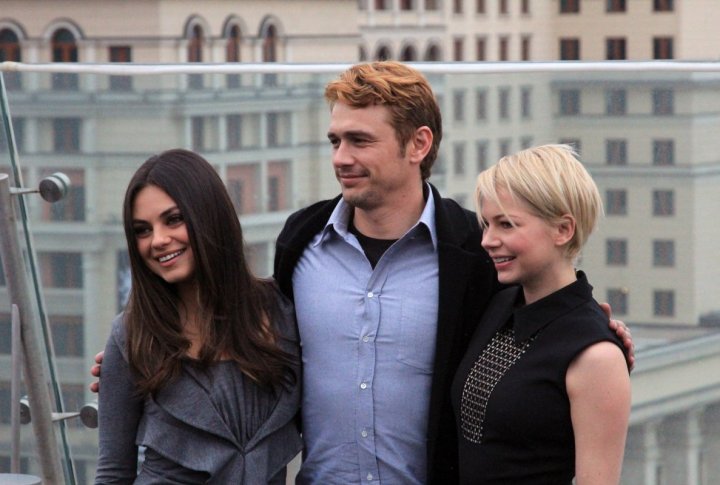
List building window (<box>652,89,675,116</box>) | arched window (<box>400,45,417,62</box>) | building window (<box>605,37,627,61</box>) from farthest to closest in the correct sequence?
building window (<box>605,37,627,61</box>) → arched window (<box>400,45,417,62</box>) → building window (<box>652,89,675,116</box>)

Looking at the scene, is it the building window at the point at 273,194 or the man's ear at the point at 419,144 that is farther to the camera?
the building window at the point at 273,194

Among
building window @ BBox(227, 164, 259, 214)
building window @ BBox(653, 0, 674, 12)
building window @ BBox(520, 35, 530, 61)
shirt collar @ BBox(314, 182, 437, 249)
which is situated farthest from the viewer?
building window @ BBox(520, 35, 530, 61)

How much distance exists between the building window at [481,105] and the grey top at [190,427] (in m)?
1.05

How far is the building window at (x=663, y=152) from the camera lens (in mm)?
3211

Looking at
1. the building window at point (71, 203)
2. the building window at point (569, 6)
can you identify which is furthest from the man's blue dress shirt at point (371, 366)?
the building window at point (569, 6)

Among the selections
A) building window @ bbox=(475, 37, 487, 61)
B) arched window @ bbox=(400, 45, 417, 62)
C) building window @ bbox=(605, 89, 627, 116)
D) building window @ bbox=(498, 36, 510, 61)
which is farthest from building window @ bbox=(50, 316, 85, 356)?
building window @ bbox=(498, 36, 510, 61)

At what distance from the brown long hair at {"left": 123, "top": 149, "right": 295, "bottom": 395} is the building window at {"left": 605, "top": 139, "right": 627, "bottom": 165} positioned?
3.62ft

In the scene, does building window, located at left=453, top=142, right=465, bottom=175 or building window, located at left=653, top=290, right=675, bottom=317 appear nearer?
building window, located at left=653, top=290, right=675, bottom=317

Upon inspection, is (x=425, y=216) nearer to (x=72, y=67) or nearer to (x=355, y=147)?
(x=355, y=147)

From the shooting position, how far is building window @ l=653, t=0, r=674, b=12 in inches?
2539

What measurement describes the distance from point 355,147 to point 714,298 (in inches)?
44.4

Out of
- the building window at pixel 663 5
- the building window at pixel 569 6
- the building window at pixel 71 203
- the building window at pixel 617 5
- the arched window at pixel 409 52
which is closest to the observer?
the building window at pixel 71 203

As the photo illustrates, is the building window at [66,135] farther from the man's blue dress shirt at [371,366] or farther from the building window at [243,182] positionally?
the man's blue dress shirt at [371,366]

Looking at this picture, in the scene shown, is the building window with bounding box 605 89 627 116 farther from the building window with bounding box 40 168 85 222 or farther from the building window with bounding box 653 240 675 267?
the building window with bounding box 40 168 85 222
